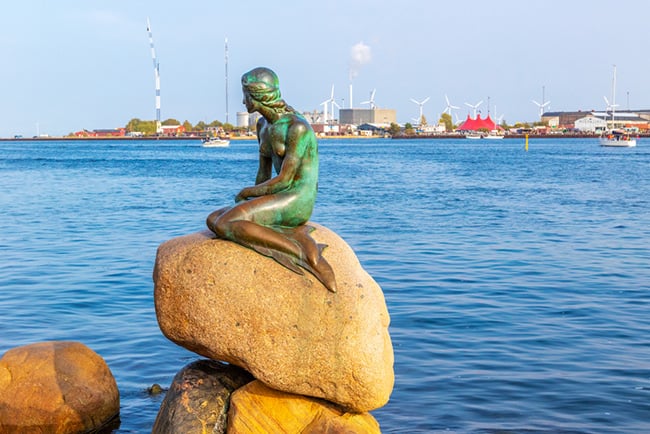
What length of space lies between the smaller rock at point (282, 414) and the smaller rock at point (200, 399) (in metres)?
0.19

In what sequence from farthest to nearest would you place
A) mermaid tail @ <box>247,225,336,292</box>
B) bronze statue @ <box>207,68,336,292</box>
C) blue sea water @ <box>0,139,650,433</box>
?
blue sea water @ <box>0,139,650,433</box>
bronze statue @ <box>207,68,336,292</box>
mermaid tail @ <box>247,225,336,292</box>

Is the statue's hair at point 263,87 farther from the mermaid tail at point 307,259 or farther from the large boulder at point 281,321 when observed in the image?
the large boulder at point 281,321

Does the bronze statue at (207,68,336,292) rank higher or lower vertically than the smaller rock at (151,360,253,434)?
higher

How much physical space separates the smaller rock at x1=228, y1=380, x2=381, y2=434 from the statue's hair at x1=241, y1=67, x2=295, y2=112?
8.51 ft

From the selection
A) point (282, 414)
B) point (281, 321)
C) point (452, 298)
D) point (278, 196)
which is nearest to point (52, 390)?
point (282, 414)

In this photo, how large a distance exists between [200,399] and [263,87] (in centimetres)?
296

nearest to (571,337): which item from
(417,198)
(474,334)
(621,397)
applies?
(474,334)

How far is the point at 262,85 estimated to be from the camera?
8.23 metres

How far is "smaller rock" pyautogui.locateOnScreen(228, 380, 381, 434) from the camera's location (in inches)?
310

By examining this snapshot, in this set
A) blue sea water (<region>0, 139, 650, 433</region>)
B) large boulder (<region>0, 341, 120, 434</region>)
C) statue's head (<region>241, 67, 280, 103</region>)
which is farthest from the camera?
blue sea water (<region>0, 139, 650, 433</region>)

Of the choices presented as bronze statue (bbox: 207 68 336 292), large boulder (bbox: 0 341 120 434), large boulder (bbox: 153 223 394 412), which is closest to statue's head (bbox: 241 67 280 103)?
bronze statue (bbox: 207 68 336 292)

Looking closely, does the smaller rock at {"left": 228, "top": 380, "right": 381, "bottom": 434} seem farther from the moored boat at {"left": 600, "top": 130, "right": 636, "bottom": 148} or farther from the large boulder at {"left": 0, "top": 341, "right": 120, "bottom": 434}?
the moored boat at {"left": 600, "top": 130, "right": 636, "bottom": 148}

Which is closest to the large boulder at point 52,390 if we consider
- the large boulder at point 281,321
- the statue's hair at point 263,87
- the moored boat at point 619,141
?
the large boulder at point 281,321

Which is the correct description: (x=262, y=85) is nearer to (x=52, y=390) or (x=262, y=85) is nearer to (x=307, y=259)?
(x=307, y=259)
